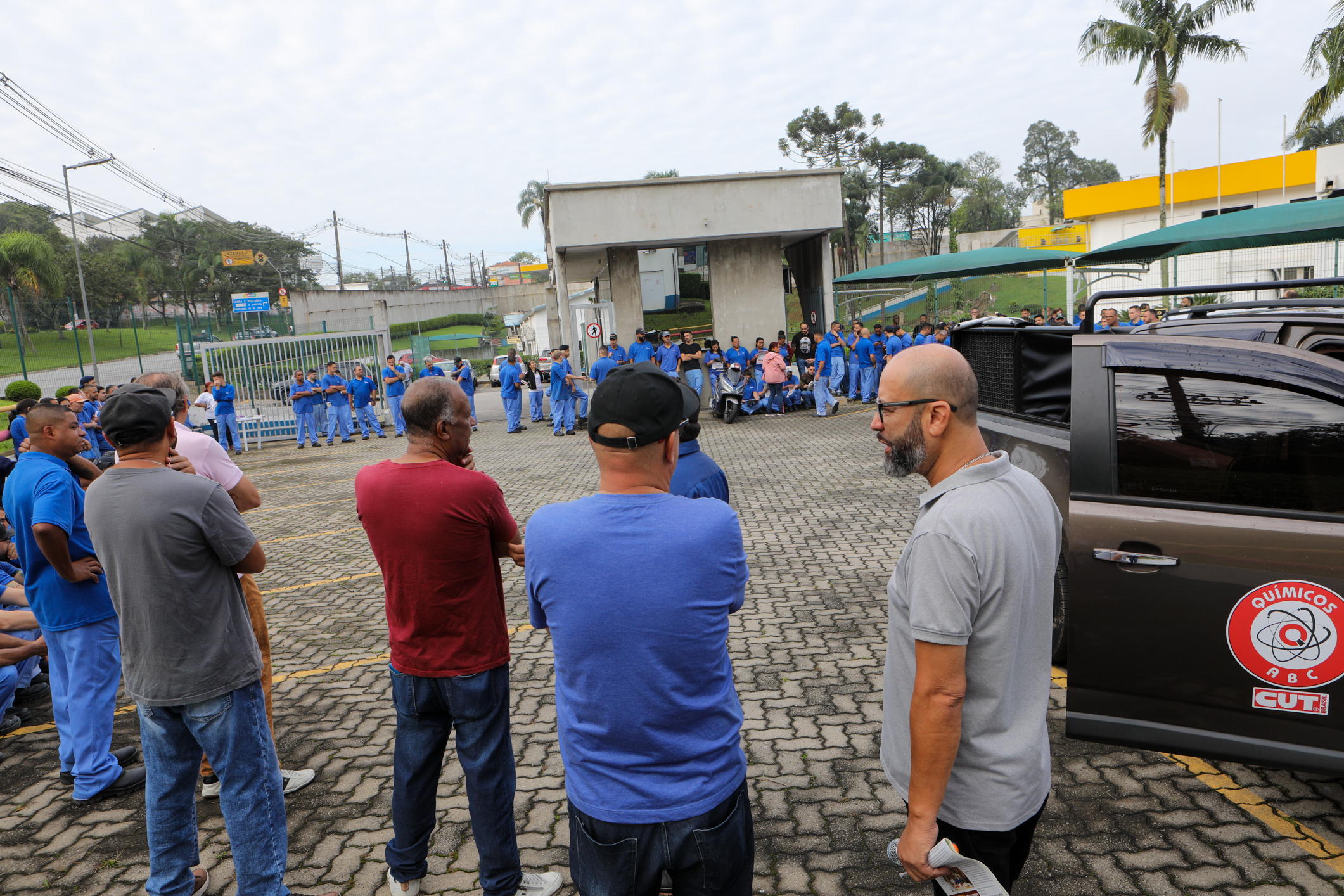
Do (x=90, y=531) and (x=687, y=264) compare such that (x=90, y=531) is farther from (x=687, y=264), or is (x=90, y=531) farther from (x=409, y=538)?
(x=687, y=264)

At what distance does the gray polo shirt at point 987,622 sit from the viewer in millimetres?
1738

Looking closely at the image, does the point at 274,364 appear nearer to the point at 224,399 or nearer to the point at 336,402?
the point at 224,399

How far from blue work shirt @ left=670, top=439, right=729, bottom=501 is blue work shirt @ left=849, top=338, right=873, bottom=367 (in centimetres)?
1560

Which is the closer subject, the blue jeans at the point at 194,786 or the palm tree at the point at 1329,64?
the blue jeans at the point at 194,786

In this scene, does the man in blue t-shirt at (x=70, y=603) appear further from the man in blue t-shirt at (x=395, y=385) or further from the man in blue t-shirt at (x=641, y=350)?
the man in blue t-shirt at (x=395, y=385)

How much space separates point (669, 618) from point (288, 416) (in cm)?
1945

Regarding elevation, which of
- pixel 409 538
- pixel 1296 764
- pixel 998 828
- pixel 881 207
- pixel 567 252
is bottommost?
pixel 1296 764

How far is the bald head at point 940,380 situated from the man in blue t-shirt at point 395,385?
17.7 metres

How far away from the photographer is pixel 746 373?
1738 cm

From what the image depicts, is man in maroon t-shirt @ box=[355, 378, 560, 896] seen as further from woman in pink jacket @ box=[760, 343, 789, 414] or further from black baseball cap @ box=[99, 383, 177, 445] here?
woman in pink jacket @ box=[760, 343, 789, 414]

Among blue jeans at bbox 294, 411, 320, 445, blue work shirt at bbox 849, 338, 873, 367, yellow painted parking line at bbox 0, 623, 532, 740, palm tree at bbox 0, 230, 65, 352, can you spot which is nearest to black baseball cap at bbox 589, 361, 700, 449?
yellow painted parking line at bbox 0, 623, 532, 740

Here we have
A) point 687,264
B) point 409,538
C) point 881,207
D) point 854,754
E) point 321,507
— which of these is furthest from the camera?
point 881,207

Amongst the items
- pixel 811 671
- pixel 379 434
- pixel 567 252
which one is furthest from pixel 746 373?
pixel 811 671

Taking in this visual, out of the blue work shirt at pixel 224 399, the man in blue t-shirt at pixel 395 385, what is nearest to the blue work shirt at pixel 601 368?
the man in blue t-shirt at pixel 395 385
